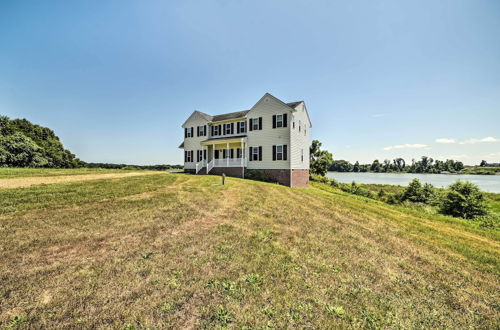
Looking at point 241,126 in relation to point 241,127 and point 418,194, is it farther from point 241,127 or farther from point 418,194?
point 418,194

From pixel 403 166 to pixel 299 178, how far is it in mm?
115459

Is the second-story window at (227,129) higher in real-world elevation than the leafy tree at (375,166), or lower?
higher

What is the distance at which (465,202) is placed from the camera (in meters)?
15.8

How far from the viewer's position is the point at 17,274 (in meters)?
3.70

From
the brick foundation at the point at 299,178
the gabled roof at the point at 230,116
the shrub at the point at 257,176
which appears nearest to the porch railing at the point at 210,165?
the shrub at the point at 257,176

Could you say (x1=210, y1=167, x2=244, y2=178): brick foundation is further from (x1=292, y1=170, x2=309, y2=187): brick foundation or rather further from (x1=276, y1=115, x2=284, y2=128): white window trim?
(x1=276, y1=115, x2=284, y2=128): white window trim

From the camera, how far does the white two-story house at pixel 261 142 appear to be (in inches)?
776

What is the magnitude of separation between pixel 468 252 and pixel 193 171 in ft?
80.6

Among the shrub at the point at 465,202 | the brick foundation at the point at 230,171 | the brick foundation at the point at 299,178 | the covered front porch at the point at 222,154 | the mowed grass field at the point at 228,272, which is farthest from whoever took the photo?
the covered front porch at the point at 222,154

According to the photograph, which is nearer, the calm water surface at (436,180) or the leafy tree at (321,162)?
the leafy tree at (321,162)

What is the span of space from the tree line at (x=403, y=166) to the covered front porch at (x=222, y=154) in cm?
8923

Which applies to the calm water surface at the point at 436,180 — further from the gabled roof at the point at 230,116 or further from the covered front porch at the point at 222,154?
the covered front porch at the point at 222,154

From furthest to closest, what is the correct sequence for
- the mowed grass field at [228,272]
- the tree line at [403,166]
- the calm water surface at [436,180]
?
the tree line at [403,166], the calm water surface at [436,180], the mowed grass field at [228,272]

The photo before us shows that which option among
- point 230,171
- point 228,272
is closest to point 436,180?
point 230,171
